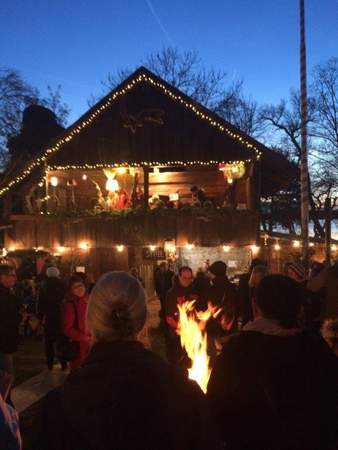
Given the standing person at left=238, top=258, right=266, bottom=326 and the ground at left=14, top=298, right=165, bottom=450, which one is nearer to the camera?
the ground at left=14, top=298, right=165, bottom=450

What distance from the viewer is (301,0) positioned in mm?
12570

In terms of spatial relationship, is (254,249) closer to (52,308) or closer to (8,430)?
(52,308)

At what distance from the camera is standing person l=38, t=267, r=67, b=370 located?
8.43 metres

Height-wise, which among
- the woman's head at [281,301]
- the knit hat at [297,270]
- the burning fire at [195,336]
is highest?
the woman's head at [281,301]

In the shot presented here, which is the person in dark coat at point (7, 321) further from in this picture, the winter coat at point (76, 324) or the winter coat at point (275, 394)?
the winter coat at point (275, 394)

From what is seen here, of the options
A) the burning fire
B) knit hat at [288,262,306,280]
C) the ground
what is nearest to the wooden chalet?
the ground

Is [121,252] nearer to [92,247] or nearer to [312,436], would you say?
[92,247]

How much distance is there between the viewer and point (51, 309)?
27.7 ft

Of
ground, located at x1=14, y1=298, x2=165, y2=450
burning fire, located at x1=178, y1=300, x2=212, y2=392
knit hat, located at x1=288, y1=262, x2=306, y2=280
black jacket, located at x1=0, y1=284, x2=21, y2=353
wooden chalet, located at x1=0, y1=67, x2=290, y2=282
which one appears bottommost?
ground, located at x1=14, y1=298, x2=165, y2=450

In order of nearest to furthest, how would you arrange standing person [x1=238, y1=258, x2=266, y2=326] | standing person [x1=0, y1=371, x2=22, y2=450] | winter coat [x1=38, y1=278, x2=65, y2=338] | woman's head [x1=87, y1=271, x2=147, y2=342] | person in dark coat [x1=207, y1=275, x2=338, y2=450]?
standing person [x1=0, y1=371, x2=22, y2=450]
woman's head [x1=87, y1=271, x2=147, y2=342]
person in dark coat [x1=207, y1=275, x2=338, y2=450]
standing person [x1=238, y1=258, x2=266, y2=326]
winter coat [x1=38, y1=278, x2=65, y2=338]

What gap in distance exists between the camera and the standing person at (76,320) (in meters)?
6.80

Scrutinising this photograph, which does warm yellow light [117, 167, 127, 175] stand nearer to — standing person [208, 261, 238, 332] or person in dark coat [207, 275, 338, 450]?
standing person [208, 261, 238, 332]

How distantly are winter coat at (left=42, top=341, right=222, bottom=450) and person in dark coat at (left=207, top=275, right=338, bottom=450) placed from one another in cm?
67

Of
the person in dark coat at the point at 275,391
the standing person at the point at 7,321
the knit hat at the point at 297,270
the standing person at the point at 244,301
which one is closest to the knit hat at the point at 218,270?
the standing person at the point at 244,301
